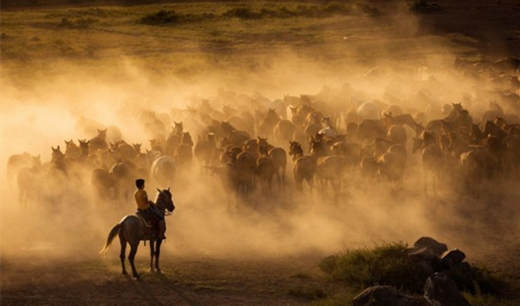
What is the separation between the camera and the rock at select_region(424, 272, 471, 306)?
1502 cm

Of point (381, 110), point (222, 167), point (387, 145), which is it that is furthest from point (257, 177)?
point (381, 110)

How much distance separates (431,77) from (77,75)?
19962 millimetres

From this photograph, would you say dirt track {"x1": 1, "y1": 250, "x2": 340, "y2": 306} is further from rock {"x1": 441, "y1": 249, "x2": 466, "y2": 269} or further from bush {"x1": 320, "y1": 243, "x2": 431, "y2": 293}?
rock {"x1": 441, "y1": 249, "x2": 466, "y2": 269}

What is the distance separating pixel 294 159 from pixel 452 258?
8925mm

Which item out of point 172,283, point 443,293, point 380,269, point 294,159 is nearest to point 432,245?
point 380,269

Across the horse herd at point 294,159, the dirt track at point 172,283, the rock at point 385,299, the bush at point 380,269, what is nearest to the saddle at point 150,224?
the dirt track at point 172,283

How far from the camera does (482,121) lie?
30359 millimetres

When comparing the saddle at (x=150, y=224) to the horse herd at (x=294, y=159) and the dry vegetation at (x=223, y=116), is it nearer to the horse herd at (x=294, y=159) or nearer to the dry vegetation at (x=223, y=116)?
the dry vegetation at (x=223, y=116)

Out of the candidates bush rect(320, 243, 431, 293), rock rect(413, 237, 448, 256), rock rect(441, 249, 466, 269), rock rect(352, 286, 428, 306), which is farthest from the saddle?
rock rect(441, 249, 466, 269)

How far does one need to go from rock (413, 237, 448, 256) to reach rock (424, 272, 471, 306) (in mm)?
2732

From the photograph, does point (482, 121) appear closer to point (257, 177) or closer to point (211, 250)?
point (257, 177)

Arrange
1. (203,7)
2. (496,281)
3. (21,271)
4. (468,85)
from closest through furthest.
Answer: (496,281) → (21,271) → (468,85) → (203,7)

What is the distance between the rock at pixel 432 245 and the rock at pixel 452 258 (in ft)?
1.94

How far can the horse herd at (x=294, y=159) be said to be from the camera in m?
23.9
